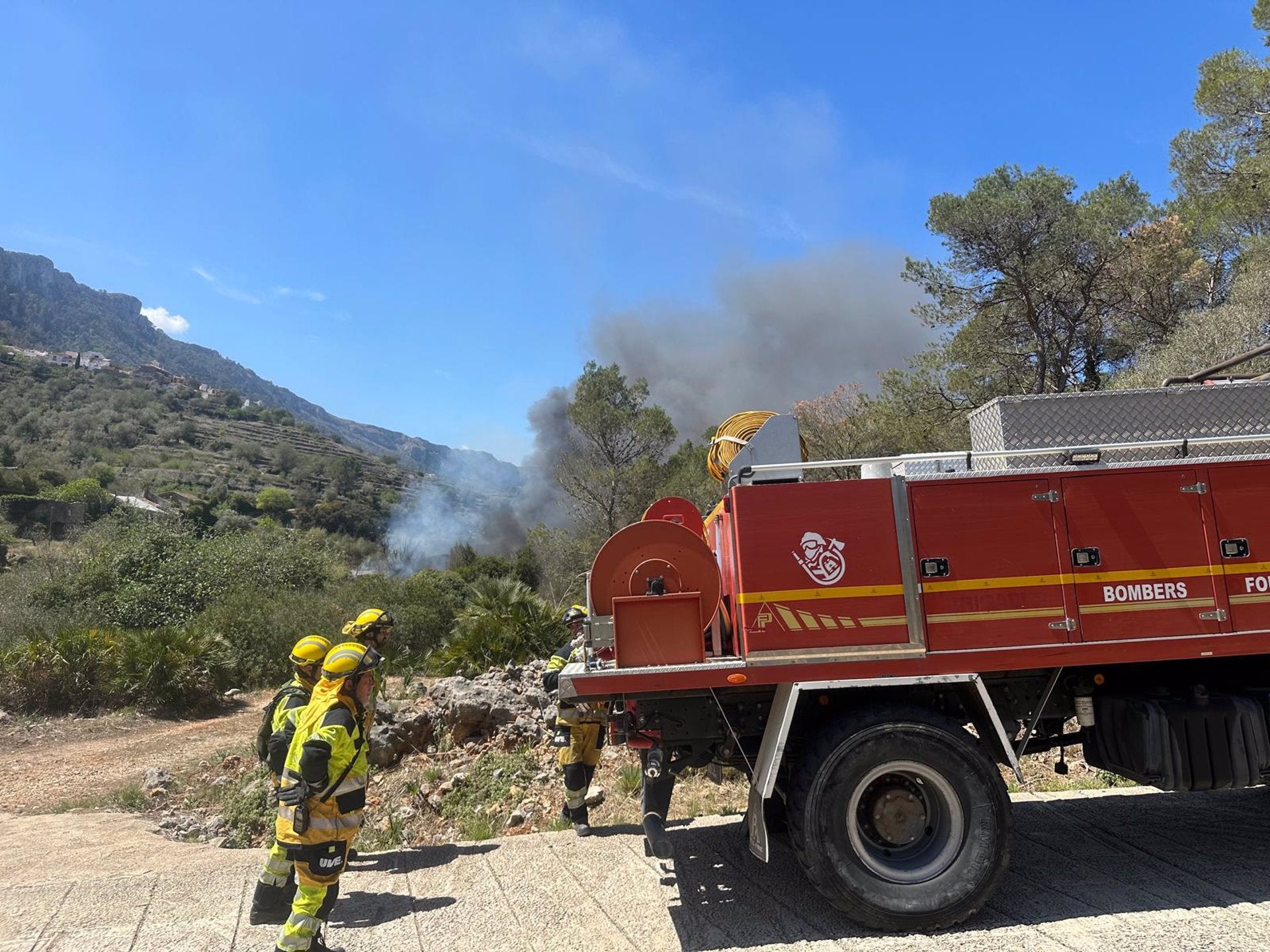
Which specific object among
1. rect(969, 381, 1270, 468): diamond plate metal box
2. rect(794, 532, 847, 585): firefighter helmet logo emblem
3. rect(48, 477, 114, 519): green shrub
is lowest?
rect(794, 532, 847, 585): firefighter helmet logo emblem

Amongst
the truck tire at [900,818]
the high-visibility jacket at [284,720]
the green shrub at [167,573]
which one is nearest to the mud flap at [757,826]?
the truck tire at [900,818]

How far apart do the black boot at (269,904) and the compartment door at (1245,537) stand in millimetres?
5437

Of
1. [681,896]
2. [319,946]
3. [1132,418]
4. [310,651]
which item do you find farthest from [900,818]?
[310,651]

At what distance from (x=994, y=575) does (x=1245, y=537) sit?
1.42m

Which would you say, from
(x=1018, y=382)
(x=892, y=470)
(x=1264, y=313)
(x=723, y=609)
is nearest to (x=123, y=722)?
(x=723, y=609)

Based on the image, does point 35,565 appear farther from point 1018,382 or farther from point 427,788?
point 1018,382

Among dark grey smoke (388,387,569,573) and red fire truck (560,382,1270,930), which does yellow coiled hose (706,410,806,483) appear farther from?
dark grey smoke (388,387,569,573)

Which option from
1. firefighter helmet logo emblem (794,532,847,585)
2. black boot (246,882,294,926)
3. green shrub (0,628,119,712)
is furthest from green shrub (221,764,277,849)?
green shrub (0,628,119,712)

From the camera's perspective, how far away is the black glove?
393 cm

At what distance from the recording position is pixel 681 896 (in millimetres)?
4688

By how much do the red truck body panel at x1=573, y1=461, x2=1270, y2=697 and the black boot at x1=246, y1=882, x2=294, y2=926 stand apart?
2341 millimetres

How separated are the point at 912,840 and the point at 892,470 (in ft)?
6.71

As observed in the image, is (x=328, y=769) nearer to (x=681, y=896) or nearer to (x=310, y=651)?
(x=310, y=651)

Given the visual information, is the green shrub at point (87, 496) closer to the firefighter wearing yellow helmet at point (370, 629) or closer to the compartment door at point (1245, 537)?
the firefighter wearing yellow helmet at point (370, 629)
